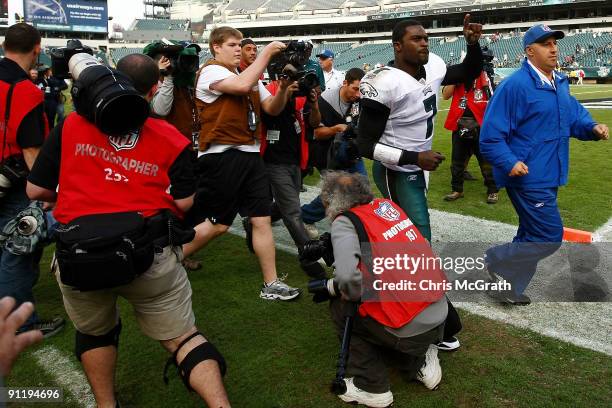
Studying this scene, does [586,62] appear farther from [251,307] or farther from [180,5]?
[180,5]

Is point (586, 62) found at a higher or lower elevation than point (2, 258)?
higher

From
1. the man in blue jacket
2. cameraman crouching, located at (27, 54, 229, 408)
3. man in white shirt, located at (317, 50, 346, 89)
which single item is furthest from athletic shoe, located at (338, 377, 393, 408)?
man in white shirt, located at (317, 50, 346, 89)

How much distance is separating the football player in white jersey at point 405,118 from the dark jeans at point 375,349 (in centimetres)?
93

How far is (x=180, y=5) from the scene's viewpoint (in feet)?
320

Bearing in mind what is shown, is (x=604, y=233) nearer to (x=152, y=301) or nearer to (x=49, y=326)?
(x=152, y=301)

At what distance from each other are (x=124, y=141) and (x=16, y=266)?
1.67 meters

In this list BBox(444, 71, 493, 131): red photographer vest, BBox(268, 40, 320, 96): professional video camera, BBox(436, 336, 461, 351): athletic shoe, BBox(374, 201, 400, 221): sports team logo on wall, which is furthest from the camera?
BBox(444, 71, 493, 131): red photographer vest

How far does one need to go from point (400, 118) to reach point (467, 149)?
12.5 feet

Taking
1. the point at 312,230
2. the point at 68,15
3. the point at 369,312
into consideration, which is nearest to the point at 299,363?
the point at 369,312

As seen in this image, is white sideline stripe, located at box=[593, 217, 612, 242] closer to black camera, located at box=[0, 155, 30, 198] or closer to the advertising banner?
black camera, located at box=[0, 155, 30, 198]

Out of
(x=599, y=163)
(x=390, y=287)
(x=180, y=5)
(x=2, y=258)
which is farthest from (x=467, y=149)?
(x=180, y=5)

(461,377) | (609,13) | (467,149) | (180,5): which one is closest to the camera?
(461,377)

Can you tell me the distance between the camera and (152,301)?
7.25ft

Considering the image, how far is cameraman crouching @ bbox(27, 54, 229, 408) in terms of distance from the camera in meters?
1.96
